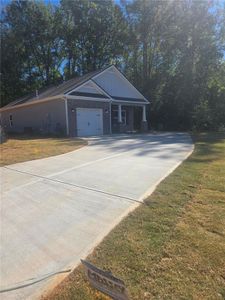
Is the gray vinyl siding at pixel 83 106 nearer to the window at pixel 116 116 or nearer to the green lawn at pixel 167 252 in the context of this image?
the window at pixel 116 116

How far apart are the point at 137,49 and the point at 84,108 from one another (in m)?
19.4

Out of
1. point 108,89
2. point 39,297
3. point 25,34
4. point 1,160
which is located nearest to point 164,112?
point 108,89

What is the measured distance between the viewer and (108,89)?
22.0m

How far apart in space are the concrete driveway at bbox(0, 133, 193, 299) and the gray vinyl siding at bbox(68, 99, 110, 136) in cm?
1037

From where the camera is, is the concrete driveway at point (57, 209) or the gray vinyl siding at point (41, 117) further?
the gray vinyl siding at point (41, 117)

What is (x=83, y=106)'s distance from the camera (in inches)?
730

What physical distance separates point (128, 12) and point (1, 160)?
3014 cm

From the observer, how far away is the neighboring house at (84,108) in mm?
17969

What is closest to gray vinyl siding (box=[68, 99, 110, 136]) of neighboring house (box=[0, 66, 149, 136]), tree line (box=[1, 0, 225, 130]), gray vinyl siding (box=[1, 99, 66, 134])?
neighboring house (box=[0, 66, 149, 136])

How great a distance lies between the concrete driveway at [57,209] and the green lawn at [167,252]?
0.25 meters

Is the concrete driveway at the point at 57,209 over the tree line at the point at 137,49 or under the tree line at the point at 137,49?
under

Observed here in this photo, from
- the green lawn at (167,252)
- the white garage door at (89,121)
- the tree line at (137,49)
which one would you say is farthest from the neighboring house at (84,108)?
the green lawn at (167,252)

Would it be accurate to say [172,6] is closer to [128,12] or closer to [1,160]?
[128,12]

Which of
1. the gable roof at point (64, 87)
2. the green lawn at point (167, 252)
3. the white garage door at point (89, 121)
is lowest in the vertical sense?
the green lawn at point (167, 252)
